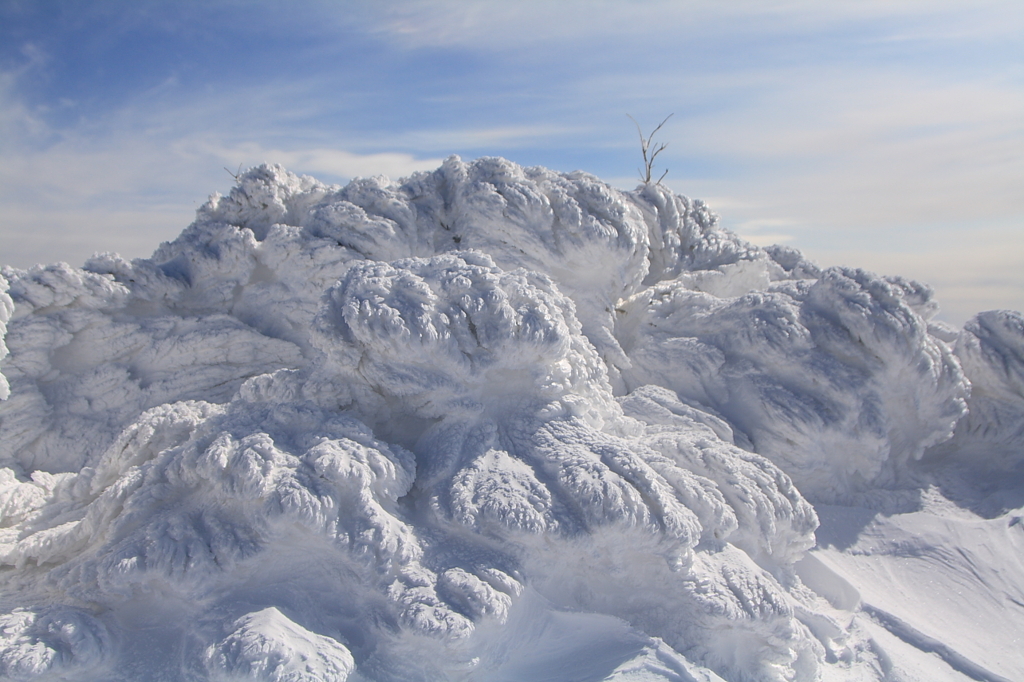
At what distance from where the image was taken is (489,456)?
2961mm

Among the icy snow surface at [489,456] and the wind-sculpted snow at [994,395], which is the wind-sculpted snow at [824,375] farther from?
the wind-sculpted snow at [994,395]

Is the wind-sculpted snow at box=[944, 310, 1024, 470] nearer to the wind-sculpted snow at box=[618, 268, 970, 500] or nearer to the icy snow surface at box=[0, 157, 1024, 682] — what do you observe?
the icy snow surface at box=[0, 157, 1024, 682]

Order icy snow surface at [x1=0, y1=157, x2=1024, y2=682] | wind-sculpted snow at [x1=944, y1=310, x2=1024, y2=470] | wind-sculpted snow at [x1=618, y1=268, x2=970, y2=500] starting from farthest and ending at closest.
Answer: wind-sculpted snow at [x1=944, y1=310, x2=1024, y2=470] < wind-sculpted snow at [x1=618, y1=268, x2=970, y2=500] < icy snow surface at [x1=0, y1=157, x2=1024, y2=682]

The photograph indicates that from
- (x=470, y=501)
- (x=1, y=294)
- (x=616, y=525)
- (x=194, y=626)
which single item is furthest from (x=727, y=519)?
(x=1, y=294)

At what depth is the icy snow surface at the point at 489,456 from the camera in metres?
2.51

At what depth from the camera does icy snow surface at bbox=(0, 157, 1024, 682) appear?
2508 millimetres

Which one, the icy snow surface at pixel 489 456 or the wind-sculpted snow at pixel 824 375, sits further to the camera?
the wind-sculpted snow at pixel 824 375

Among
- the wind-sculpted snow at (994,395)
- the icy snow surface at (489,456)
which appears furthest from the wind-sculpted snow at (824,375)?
the wind-sculpted snow at (994,395)

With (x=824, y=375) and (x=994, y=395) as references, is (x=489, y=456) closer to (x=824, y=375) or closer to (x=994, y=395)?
(x=824, y=375)

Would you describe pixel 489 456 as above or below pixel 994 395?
above

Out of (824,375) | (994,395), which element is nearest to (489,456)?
(824,375)

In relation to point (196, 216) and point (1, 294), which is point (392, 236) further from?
point (1, 294)

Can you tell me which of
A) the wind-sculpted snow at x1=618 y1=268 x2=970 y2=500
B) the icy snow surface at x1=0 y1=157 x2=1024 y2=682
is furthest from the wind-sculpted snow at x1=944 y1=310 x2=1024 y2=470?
the wind-sculpted snow at x1=618 y1=268 x2=970 y2=500

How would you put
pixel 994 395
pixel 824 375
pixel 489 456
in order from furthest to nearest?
1. pixel 994 395
2. pixel 824 375
3. pixel 489 456
